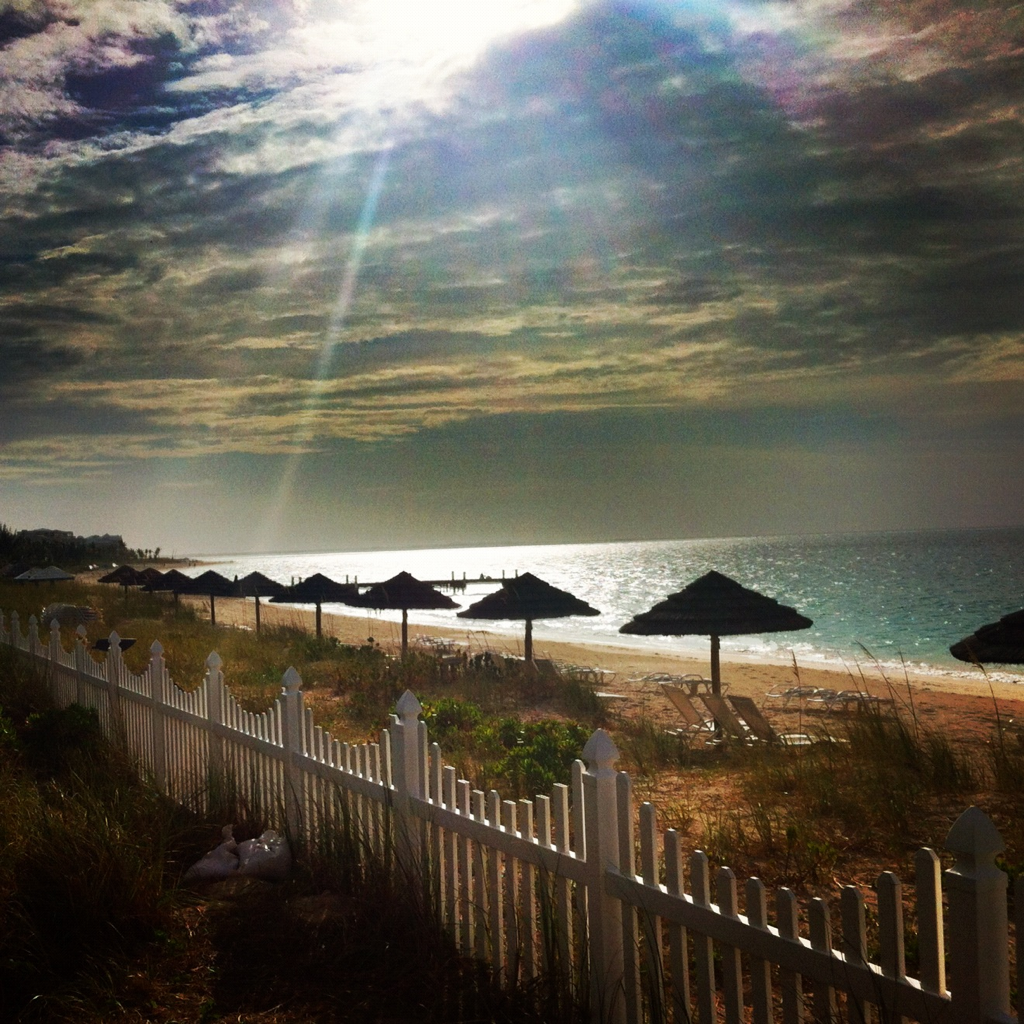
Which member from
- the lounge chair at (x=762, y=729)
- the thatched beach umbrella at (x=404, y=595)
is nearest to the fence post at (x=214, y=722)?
the lounge chair at (x=762, y=729)

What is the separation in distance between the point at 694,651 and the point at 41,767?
33635mm

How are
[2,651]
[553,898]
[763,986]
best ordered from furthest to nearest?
[2,651] < [553,898] < [763,986]

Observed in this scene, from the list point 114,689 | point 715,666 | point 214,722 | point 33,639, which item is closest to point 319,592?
point 33,639

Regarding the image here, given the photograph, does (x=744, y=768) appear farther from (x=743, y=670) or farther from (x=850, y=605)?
(x=850, y=605)

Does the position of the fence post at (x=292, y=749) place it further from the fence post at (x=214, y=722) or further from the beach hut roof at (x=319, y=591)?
the beach hut roof at (x=319, y=591)

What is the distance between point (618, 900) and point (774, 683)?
24849mm

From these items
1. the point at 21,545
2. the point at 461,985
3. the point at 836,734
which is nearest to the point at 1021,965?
the point at 461,985

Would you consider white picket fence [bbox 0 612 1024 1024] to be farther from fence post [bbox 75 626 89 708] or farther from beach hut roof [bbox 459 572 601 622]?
beach hut roof [bbox 459 572 601 622]

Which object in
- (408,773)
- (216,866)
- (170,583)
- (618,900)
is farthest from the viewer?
(170,583)

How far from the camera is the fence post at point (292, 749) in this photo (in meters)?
6.32

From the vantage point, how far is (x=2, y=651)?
537 inches

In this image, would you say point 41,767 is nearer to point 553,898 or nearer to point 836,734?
point 553,898

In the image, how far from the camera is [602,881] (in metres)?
3.86

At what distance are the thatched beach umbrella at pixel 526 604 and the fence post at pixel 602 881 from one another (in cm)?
1405
